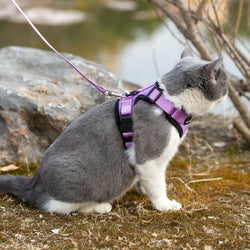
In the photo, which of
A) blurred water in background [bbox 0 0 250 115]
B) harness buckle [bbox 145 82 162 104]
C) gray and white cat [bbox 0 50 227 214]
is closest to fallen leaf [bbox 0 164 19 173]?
gray and white cat [bbox 0 50 227 214]

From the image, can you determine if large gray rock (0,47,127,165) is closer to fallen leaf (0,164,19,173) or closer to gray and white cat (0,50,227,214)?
fallen leaf (0,164,19,173)

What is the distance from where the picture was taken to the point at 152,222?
9.32 ft

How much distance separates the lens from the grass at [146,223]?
2564 mm

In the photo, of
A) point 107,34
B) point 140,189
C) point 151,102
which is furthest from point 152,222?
point 107,34

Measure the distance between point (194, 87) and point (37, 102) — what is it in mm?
1713

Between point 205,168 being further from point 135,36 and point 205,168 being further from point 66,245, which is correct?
point 135,36

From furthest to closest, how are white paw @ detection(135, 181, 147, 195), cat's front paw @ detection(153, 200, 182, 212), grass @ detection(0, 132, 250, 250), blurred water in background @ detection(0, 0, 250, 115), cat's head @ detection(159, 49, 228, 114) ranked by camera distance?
blurred water in background @ detection(0, 0, 250, 115) → white paw @ detection(135, 181, 147, 195) → cat's front paw @ detection(153, 200, 182, 212) → cat's head @ detection(159, 49, 228, 114) → grass @ detection(0, 132, 250, 250)

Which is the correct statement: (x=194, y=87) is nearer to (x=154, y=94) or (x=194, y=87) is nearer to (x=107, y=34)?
(x=154, y=94)

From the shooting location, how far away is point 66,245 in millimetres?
2537

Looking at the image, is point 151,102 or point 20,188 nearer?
point 151,102

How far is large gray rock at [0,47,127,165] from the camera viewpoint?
3705mm

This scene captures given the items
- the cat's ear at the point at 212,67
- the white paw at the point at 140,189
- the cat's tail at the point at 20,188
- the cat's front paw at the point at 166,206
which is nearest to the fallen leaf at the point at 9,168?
the cat's tail at the point at 20,188

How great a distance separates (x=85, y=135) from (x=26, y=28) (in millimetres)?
8220

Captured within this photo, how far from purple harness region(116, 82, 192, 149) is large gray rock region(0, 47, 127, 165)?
1.12 m
